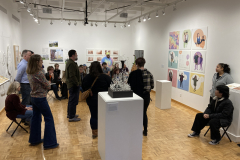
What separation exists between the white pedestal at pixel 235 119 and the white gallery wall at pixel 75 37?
26.2 ft

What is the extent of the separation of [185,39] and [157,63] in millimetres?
2213

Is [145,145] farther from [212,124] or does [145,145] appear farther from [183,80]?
[183,80]

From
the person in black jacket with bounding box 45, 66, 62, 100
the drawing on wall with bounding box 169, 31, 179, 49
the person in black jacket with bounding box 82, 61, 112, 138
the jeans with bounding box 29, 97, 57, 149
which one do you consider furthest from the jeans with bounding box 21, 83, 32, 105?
the drawing on wall with bounding box 169, 31, 179, 49

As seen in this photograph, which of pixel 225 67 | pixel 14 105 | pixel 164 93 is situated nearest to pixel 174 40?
pixel 164 93

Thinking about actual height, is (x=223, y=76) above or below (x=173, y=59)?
below

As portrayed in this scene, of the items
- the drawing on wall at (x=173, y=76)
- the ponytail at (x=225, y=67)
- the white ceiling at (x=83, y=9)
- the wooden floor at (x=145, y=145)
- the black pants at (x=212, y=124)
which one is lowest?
the wooden floor at (x=145, y=145)

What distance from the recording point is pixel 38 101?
11.4ft

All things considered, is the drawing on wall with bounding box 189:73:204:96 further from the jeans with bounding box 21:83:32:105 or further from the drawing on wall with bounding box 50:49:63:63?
the drawing on wall with bounding box 50:49:63:63

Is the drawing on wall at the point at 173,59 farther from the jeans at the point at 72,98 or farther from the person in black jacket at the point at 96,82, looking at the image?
the person in black jacket at the point at 96,82

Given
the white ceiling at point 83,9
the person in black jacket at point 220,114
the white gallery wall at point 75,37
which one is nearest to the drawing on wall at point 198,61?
the person in black jacket at point 220,114

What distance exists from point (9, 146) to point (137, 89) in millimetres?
2729

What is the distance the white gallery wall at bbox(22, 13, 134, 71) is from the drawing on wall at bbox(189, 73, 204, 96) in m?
5.71

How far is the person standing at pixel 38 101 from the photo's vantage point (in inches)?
132

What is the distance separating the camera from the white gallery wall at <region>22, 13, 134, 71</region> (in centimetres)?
1038
